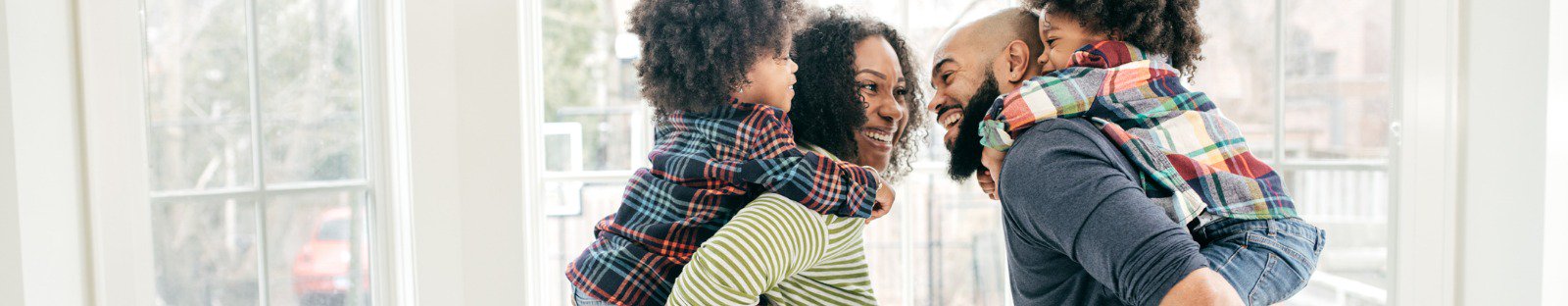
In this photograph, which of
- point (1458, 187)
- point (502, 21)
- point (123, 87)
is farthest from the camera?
point (1458, 187)

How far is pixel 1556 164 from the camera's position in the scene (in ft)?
5.70

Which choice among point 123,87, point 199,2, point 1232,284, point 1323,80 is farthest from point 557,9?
point 1323,80

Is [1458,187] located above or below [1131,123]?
below

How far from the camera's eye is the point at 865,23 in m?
1.53

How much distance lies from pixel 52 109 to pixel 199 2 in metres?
0.40

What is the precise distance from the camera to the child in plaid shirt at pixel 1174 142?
4.25ft

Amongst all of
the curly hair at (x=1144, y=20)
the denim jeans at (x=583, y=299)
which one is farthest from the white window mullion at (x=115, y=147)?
the curly hair at (x=1144, y=20)

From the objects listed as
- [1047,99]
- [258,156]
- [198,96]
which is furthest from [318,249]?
[1047,99]

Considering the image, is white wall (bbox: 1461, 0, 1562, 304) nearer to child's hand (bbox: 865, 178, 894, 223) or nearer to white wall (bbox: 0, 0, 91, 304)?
child's hand (bbox: 865, 178, 894, 223)

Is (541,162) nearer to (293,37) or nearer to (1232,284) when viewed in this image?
(293,37)

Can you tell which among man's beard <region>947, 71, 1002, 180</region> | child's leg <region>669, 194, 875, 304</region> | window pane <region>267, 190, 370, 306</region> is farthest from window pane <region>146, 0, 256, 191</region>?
man's beard <region>947, 71, 1002, 180</region>

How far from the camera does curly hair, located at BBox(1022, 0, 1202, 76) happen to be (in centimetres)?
138

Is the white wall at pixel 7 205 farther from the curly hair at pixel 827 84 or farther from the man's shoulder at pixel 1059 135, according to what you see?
the man's shoulder at pixel 1059 135

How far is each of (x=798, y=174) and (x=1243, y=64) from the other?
54.6 inches
